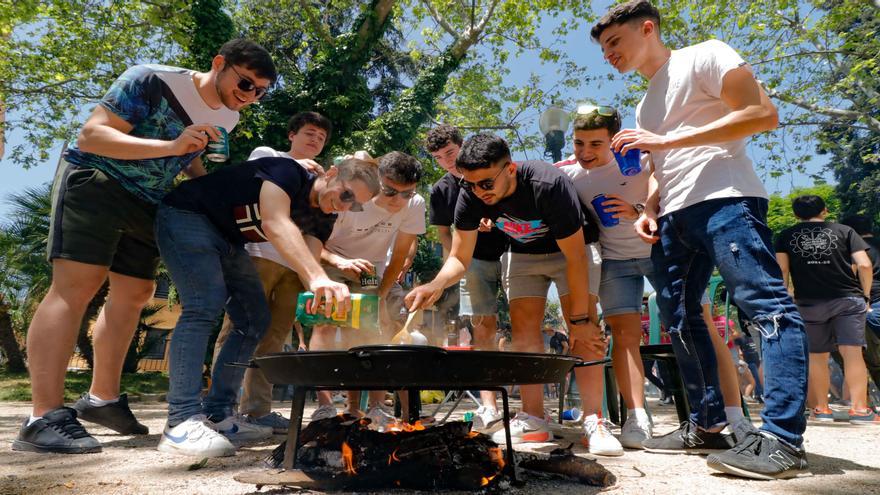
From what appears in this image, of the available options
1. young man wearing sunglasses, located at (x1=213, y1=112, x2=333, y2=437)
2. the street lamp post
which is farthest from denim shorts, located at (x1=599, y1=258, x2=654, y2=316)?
the street lamp post

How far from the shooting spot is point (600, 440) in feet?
8.31

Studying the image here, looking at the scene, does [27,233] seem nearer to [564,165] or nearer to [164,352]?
[564,165]

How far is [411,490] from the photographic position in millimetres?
1702

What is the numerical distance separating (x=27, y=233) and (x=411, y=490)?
1312 cm

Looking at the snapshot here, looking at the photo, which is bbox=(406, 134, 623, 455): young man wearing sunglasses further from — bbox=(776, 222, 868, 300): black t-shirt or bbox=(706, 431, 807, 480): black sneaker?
bbox=(776, 222, 868, 300): black t-shirt

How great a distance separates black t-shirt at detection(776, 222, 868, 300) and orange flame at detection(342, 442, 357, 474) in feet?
15.0

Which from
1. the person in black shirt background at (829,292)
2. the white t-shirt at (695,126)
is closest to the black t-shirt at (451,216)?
the white t-shirt at (695,126)

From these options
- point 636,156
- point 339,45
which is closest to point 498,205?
point 636,156

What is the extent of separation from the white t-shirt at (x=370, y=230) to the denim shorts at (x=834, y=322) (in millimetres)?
3551

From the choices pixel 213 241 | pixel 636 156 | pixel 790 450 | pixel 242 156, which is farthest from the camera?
pixel 242 156

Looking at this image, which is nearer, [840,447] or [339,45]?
[840,447]

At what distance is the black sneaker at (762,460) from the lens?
1.83 m

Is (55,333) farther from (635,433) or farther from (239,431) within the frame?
(635,433)

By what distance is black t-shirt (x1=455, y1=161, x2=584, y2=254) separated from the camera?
8.27 ft
